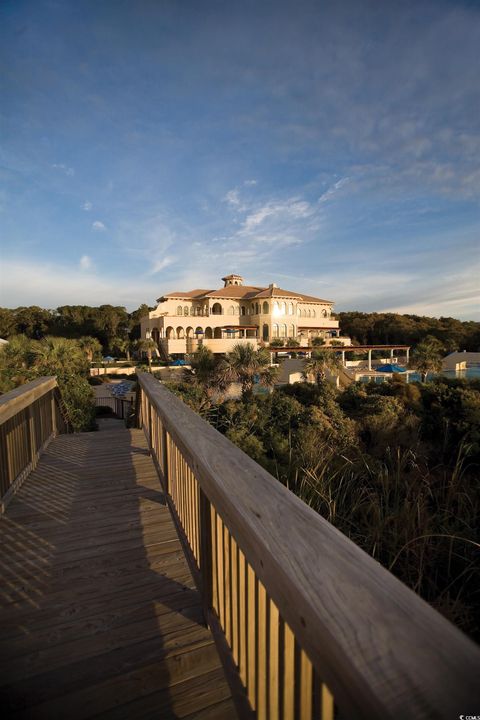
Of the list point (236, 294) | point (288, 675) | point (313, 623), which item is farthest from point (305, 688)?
point (236, 294)

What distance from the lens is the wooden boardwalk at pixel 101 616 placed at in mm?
1402

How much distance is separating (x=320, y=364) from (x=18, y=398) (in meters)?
24.1

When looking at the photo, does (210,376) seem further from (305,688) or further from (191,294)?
(305,688)

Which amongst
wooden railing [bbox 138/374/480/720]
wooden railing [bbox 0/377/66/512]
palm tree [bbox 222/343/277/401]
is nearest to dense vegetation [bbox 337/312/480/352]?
palm tree [bbox 222/343/277/401]

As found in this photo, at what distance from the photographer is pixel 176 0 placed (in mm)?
6938

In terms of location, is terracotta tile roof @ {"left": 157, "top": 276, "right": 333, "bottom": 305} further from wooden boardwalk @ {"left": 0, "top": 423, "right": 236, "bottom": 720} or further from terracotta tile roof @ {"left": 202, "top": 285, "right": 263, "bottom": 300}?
wooden boardwalk @ {"left": 0, "top": 423, "right": 236, "bottom": 720}

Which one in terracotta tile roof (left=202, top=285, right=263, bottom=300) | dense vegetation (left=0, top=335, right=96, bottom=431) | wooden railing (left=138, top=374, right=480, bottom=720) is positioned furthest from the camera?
terracotta tile roof (left=202, top=285, right=263, bottom=300)

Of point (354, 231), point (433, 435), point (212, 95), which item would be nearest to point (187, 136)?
point (212, 95)

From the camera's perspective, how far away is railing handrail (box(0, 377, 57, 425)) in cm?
299

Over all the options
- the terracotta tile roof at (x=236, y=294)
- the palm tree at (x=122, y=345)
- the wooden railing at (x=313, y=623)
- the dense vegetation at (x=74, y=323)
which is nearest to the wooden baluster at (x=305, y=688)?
the wooden railing at (x=313, y=623)

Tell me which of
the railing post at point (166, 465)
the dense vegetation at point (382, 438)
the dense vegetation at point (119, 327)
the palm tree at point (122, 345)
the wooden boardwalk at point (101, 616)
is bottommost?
the dense vegetation at point (382, 438)

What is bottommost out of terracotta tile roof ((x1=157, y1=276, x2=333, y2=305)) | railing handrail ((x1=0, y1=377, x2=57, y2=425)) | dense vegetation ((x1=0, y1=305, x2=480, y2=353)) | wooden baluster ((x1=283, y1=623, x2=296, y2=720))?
wooden baluster ((x1=283, y1=623, x2=296, y2=720))

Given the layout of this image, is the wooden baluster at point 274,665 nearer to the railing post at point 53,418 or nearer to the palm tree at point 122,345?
the railing post at point 53,418

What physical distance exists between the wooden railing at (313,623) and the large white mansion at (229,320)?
3522cm
